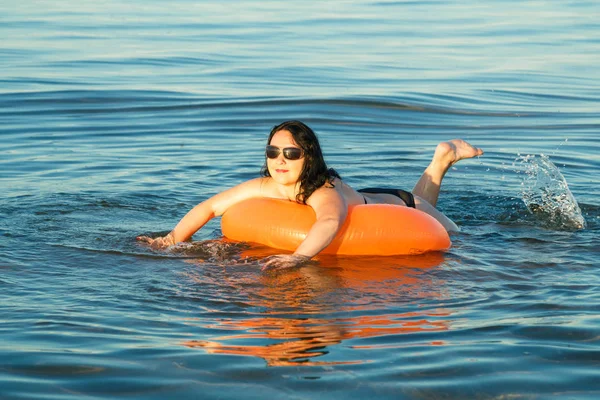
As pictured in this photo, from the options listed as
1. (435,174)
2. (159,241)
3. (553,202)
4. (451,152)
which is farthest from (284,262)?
(553,202)

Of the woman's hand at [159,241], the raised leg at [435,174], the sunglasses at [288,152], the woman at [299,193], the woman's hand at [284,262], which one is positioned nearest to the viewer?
the woman's hand at [284,262]

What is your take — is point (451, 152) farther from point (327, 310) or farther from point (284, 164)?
point (327, 310)

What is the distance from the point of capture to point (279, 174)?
22.3 ft

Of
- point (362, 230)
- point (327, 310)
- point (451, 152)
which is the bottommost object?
point (327, 310)

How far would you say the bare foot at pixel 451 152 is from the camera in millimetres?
8195

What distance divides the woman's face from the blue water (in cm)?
53

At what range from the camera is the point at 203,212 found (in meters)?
7.09

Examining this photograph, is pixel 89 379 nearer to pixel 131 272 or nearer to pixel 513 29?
pixel 131 272

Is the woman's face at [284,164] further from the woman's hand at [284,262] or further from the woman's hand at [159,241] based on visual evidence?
the woman's hand at [159,241]

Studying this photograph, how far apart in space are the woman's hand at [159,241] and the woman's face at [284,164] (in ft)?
2.78

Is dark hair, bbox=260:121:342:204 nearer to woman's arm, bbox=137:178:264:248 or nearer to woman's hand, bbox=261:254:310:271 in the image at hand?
woman's arm, bbox=137:178:264:248

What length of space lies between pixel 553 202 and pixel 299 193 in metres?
2.41

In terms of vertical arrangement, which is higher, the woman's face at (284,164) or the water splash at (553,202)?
the woman's face at (284,164)

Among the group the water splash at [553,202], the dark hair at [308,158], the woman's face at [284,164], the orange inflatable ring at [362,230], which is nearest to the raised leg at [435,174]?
the water splash at [553,202]
